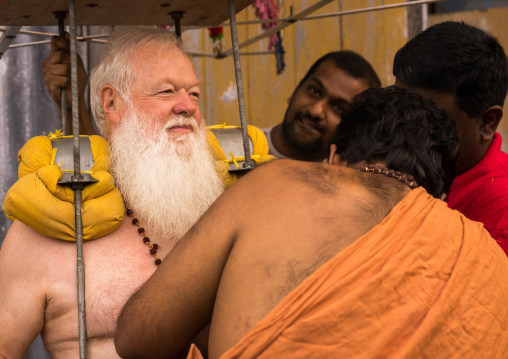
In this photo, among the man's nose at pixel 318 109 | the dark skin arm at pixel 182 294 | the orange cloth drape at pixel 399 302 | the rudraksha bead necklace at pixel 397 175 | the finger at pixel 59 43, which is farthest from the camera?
the man's nose at pixel 318 109

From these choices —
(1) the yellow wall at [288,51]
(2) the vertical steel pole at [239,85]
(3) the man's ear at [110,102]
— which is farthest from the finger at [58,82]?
(1) the yellow wall at [288,51]

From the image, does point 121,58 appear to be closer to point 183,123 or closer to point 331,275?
point 183,123

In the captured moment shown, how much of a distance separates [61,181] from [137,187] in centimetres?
33

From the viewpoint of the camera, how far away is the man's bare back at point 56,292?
197 centimetres

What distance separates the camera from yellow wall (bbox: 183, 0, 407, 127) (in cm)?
411

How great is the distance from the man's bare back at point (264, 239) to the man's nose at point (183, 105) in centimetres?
72

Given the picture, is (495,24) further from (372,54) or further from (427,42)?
(427,42)

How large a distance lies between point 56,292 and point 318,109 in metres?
1.91

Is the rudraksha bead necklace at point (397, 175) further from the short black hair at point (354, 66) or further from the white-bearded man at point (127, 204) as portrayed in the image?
the short black hair at point (354, 66)

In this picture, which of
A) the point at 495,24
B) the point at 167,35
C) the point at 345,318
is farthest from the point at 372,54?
the point at 345,318

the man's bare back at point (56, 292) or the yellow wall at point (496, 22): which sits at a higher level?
the yellow wall at point (496, 22)

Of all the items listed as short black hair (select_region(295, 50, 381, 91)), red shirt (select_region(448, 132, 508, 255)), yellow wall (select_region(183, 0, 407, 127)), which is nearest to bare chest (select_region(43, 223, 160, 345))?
red shirt (select_region(448, 132, 508, 255))

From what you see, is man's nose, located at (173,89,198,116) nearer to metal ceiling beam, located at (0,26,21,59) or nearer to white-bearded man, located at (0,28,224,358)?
white-bearded man, located at (0,28,224,358)

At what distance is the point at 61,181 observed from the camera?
192 cm
